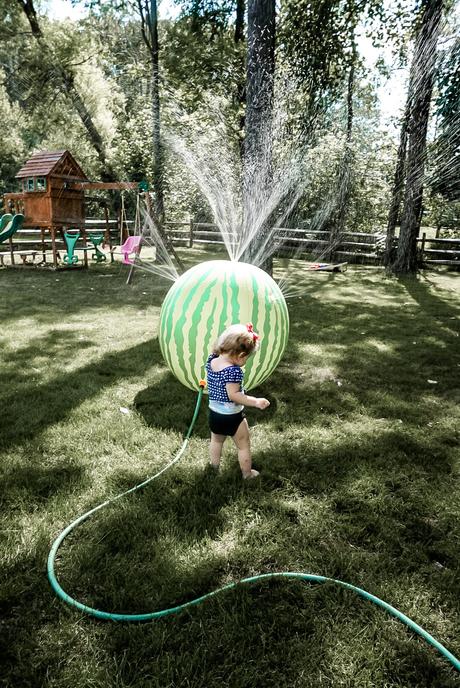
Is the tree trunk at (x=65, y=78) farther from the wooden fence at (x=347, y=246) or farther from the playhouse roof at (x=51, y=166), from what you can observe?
the playhouse roof at (x=51, y=166)

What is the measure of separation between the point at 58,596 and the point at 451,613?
181cm

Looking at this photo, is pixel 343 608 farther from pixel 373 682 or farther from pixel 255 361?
pixel 255 361

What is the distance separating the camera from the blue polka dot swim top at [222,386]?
9.87 feet

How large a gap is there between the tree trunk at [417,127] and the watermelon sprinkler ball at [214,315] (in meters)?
10.8

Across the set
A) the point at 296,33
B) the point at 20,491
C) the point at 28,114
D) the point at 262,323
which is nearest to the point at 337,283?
the point at 296,33

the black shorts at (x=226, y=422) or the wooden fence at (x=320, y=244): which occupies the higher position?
the wooden fence at (x=320, y=244)

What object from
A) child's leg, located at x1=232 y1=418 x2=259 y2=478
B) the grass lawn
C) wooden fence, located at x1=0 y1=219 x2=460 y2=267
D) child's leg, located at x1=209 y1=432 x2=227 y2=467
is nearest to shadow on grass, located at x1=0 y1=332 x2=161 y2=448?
the grass lawn

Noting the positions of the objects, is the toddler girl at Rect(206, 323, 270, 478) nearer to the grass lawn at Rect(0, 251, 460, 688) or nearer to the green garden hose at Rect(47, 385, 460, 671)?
the grass lawn at Rect(0, 251, 460, 688)

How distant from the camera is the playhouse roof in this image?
12977 mm

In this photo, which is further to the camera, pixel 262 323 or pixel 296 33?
pixel 296 33

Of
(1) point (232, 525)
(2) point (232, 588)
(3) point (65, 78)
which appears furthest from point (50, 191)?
(2) point (232, 588)

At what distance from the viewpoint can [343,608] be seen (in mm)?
2129

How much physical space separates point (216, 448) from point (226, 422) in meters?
0.26

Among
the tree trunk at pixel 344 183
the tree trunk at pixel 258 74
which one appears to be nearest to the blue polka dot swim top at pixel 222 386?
the tree trunk at pixel 258 74
